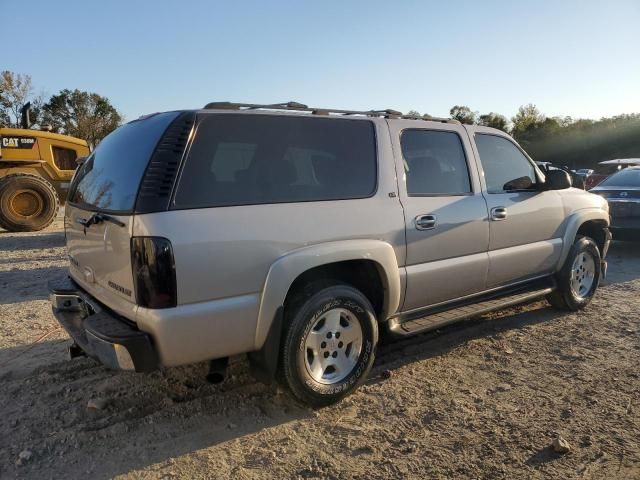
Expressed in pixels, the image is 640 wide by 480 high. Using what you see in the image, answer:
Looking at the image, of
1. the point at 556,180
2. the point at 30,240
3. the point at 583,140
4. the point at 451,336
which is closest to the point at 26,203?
the point at 30,240

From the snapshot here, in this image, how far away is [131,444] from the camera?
283cm

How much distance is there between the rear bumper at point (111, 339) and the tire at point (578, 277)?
4.13 metres

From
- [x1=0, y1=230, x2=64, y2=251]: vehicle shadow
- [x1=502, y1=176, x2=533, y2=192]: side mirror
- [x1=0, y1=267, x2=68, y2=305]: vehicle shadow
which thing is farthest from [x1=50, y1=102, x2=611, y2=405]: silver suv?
[x1=0, y1=230, x2=64, y2=251]: vehicle shadow

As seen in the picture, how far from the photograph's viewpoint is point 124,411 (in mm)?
3186

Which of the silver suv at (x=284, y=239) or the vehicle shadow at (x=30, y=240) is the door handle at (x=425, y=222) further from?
the vehicle shadow at (x=30, y=240)

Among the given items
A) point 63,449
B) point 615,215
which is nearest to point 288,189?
point 63,449

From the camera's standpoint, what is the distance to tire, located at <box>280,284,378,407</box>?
3037 mm

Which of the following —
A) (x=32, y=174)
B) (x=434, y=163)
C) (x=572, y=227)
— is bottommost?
(x=572, y=227)

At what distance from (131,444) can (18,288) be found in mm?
4248

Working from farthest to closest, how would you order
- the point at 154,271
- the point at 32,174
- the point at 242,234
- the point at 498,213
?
the point at 32,174 → the point at 498,213 → the point at 242,234 → the point at 154,271

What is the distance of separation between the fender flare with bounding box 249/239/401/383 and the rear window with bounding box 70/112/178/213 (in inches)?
35.0

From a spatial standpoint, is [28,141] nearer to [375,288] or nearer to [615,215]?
[375,288]

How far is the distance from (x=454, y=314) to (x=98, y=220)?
270cm

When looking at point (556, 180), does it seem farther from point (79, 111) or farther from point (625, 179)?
A: point (79, 111)
